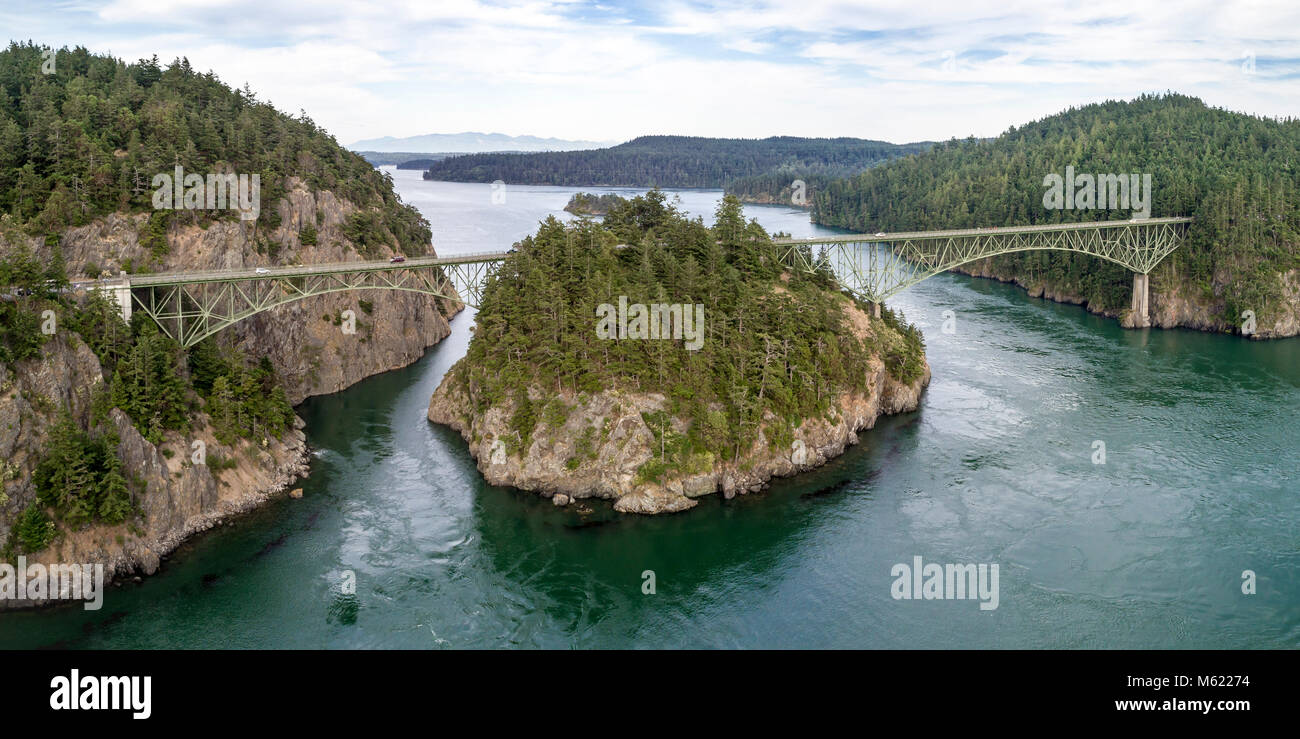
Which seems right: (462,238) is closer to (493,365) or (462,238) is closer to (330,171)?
(330,171)

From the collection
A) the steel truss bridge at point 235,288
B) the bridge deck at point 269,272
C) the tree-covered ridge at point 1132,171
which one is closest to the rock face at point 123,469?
the steel truss bridge at point 235,288

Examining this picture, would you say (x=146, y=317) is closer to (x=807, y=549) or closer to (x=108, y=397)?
(x=108, y=397)

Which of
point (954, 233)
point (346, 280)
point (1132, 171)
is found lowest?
point (346, 280)

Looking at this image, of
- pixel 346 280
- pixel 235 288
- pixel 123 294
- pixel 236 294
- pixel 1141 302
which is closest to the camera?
pixel 123 294

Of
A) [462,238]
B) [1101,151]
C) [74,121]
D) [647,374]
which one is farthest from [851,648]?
[1101,151]

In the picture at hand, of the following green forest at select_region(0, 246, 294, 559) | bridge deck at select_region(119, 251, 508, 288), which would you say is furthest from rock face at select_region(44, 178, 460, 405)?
green forest at select_region(0, 246, 294, 559)

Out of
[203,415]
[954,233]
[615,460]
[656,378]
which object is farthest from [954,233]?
[203,415]

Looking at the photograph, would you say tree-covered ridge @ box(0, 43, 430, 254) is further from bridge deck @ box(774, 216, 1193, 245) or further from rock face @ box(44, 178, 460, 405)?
bridge deck @ box(774, 216, 1193, 245)
